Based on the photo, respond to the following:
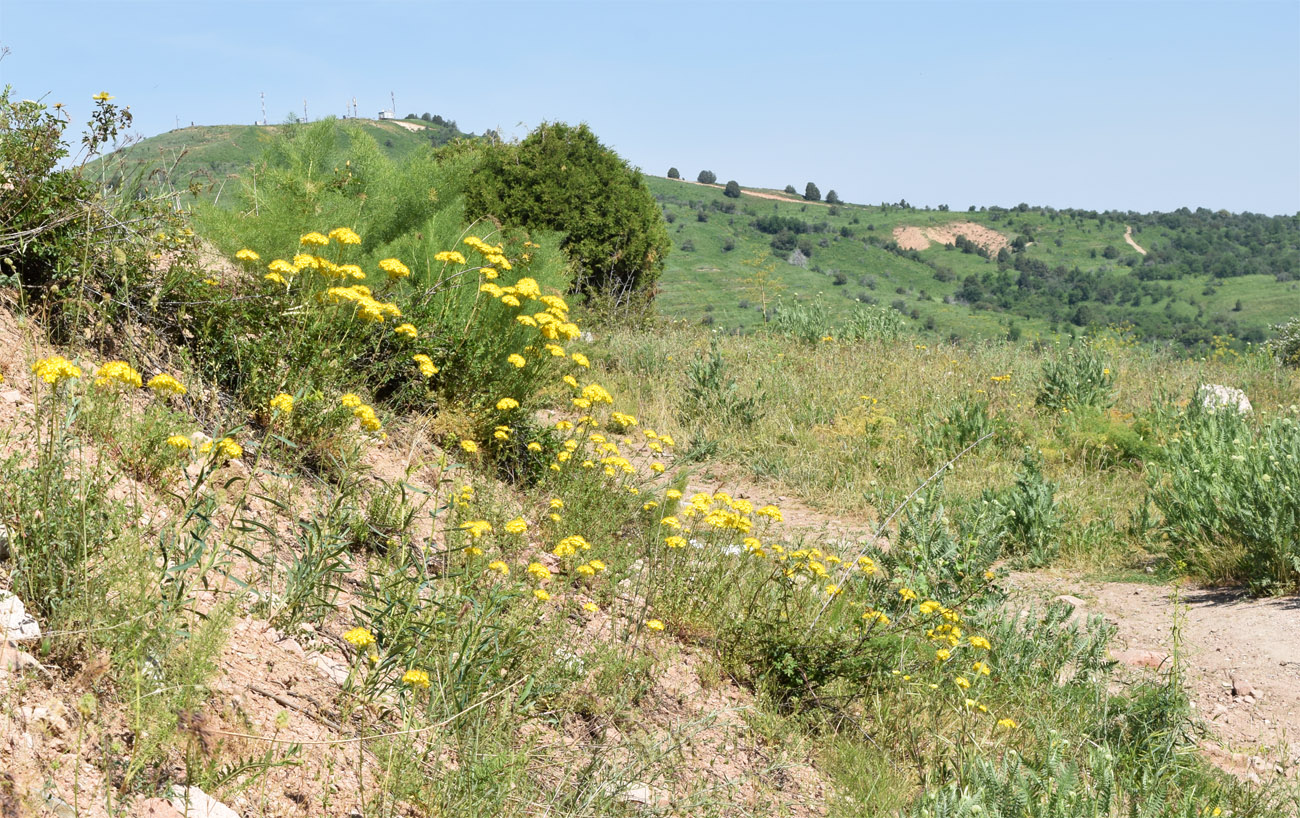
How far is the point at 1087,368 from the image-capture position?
29.3 ft

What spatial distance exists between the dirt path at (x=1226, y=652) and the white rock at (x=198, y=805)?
119 inches

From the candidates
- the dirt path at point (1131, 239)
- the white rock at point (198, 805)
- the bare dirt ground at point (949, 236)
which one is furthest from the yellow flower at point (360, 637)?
the dirt path at point (1131, 239)

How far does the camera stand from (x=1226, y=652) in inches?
175

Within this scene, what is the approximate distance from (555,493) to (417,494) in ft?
2.44

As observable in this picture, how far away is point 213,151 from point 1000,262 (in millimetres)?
48877

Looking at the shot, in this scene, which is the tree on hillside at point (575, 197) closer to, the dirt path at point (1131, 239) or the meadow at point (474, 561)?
the meadow at point (474, 561)

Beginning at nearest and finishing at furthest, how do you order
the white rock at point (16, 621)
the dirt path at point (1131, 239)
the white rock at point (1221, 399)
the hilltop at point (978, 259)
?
the white rock at point (16, 621)
the white rock at point (1221, 399)
the hilltop at point (978, 259)
the dirt path at point (1131, 239)

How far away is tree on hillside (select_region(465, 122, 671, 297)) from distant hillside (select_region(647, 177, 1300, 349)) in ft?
55.3

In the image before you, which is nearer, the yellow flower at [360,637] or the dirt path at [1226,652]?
the yellow flower at [360,637]

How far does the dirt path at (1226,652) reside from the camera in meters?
3.73

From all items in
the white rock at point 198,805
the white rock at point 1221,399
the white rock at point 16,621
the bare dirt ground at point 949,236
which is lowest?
the white rock at point 198,805

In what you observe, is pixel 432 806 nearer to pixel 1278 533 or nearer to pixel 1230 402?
pixel 1278 533

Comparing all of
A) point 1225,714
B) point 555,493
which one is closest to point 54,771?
point 555,493

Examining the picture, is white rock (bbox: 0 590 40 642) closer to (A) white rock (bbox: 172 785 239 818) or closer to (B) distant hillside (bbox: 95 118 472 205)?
(A) white rock (bbox: 172 785 239 818)
